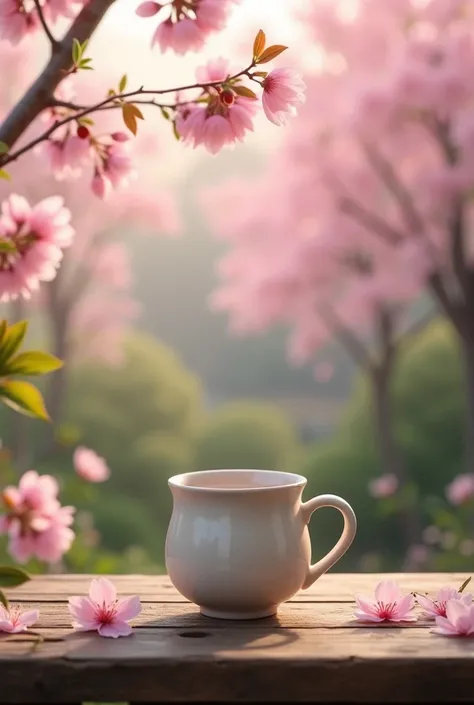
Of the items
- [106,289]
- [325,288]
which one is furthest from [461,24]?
[106,289]

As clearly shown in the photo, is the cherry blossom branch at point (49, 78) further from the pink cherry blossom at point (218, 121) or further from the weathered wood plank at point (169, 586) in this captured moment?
the weathered wood plank at point (169, 586)

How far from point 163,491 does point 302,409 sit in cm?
359

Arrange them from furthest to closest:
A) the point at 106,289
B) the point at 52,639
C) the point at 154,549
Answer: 1. the point at 106,289
2. the point at 154,549
3. the point at 52,639

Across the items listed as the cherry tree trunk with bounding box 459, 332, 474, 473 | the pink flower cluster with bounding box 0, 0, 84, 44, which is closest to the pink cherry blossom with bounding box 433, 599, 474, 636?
the pink flower cluster with bounding box 0, 0, 84, 44

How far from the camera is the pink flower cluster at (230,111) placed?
98 centimetres

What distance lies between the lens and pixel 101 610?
1000 mm

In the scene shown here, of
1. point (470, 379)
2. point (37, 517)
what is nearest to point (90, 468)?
point (37, 517)

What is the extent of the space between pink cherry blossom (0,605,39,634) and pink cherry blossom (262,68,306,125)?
1.91 feet

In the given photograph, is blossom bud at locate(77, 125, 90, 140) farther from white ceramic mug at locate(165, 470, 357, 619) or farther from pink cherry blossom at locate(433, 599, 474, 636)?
pink cherry blossom at locate(433, 599, 474, 636)

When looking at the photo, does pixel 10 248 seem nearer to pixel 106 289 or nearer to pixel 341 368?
pixel 106 289

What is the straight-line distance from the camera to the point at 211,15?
41.1 inches

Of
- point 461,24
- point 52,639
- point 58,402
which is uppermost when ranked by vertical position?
point 461,24

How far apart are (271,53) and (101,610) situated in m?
0.61

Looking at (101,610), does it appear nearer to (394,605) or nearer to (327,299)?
(394,605)
